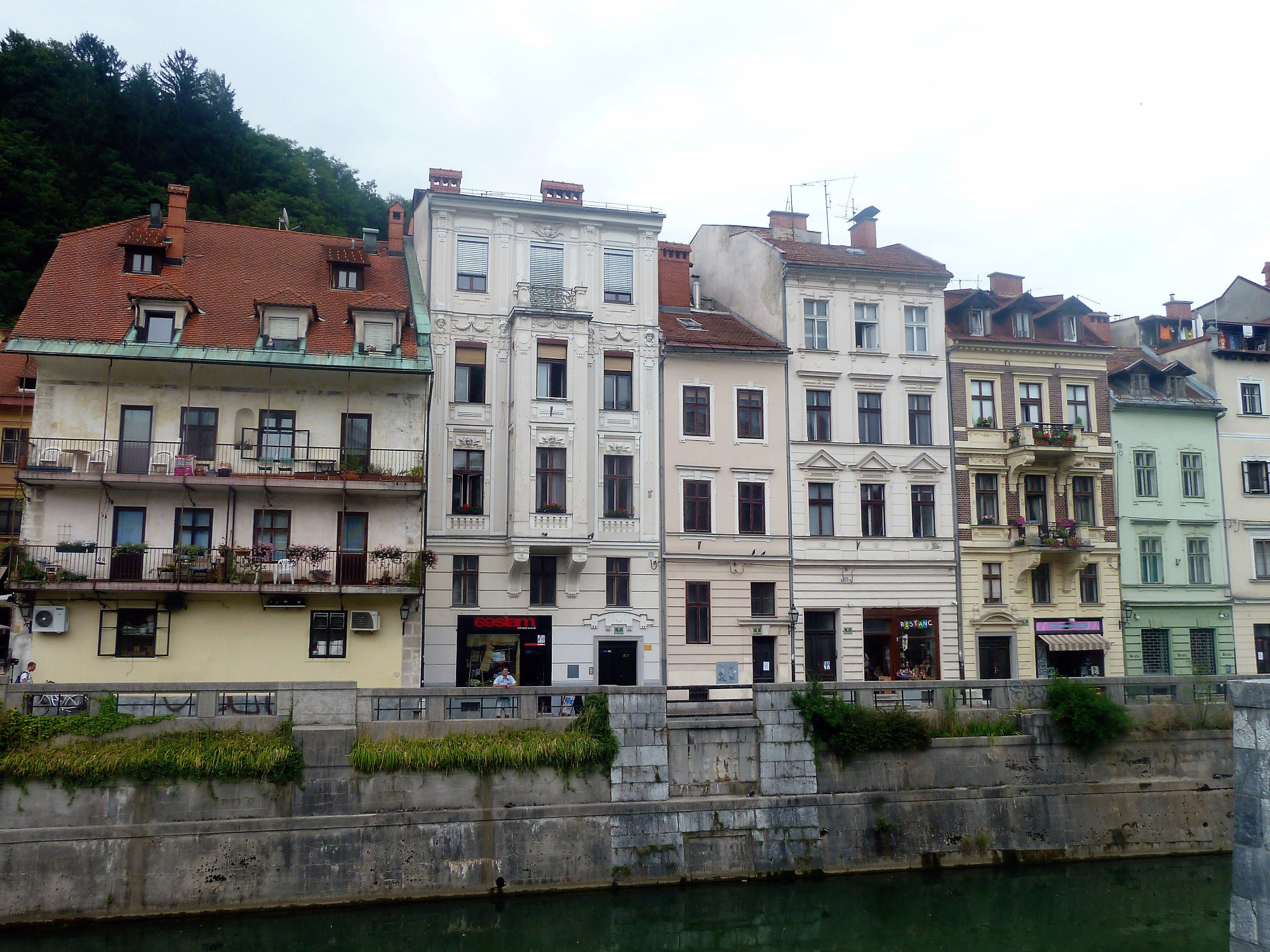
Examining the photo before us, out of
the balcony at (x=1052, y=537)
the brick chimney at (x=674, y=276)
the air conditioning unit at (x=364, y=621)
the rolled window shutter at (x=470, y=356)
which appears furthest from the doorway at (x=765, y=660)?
the brick chimney at (x=674, y=276)

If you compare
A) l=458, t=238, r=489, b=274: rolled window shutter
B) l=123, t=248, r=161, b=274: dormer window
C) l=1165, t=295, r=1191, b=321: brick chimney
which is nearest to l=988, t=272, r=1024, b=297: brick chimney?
l=1165, t=295, r=1191, b=321: brick chimney

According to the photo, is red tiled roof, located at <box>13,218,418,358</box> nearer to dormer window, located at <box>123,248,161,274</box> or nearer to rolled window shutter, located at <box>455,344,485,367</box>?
dormer window, located at <box>123,248,161,274</box>

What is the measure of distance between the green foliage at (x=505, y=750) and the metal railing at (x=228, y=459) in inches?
374

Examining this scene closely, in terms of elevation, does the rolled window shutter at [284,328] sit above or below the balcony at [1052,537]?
above

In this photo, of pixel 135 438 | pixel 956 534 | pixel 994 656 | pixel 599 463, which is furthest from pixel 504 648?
pixel 994 656

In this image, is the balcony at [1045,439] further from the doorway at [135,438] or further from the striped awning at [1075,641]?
the doorway at [135,438]

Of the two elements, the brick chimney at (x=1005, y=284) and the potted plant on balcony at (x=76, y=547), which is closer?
the potted plant on balcony at (x=76, y=547)

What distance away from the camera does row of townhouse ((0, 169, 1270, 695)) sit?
2875cm

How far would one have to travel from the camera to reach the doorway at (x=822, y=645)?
36125 millimetres

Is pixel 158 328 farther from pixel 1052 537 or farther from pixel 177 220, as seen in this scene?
pixel 1052 537

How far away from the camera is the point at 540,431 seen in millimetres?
33812

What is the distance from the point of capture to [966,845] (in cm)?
2456

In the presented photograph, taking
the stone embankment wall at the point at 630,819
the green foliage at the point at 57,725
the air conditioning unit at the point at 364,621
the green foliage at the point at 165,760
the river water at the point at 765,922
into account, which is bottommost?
the river water at the point at 765,922

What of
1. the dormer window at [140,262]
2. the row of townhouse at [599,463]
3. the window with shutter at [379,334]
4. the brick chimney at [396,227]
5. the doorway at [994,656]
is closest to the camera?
the row of townhouse at [599,463]
